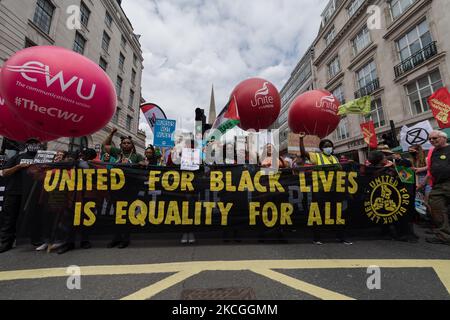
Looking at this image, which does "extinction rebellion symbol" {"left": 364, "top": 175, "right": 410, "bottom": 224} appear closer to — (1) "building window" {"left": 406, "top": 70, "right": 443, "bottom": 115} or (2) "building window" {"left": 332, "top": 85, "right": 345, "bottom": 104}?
(1) "building window" {"left": 406, "top": 70, "right": 443, "bottom": 115}

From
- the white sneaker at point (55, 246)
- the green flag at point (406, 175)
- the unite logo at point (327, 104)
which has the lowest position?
the white sneaker at point (55, 246)

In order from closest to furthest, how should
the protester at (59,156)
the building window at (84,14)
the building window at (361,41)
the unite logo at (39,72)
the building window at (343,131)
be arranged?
the unite logo at (39,72), the protester at (59,156), the building window at (84,14), the building window at (361,41), the building window at (343,131)

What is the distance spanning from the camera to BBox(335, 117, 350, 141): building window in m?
20.5

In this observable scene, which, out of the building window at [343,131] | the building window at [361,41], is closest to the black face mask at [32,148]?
the building window at [343,131]

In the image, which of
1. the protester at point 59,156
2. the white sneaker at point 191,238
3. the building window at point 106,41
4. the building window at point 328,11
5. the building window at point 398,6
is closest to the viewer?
the white sneaker at point 191,238

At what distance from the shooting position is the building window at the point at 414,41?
13305 mm

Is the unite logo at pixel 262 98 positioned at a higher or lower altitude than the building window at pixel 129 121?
lower

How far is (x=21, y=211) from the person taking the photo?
11.5 ft

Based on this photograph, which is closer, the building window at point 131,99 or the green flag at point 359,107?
the green flag at point 359,107

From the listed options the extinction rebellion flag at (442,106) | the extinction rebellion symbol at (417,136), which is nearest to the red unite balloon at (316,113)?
the extinction rebellion symbol at (417,136)

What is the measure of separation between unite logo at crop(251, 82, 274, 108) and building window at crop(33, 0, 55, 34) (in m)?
15.3

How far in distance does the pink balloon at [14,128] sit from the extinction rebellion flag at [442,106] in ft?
31.1

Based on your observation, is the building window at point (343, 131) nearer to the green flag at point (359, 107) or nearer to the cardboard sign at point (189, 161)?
the green flag at point (359, 107)
